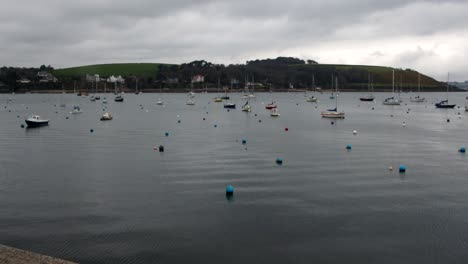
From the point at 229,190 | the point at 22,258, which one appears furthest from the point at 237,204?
the point at 22,258

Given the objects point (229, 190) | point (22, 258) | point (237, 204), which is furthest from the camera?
point (229, 190)

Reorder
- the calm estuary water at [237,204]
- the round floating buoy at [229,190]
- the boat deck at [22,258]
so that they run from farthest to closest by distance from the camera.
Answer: the round floating buoy at [229,190] → the calm estuary water at [237,204] → the boat deck at [22,258]

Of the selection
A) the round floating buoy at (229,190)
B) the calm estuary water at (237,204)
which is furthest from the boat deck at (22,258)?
the round floating buoy at (229,190)

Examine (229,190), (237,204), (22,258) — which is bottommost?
(237,204)

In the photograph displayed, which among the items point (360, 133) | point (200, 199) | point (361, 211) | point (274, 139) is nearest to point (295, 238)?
point (361, 211)

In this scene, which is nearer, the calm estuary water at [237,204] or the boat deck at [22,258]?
the boat deck at [22,258]

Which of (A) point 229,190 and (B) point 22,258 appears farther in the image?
(A) point 229,190

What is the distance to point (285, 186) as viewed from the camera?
37000mm

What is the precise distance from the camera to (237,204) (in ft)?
103

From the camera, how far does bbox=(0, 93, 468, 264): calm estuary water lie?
76.7ft

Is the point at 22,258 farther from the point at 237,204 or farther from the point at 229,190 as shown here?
the point at 229,190

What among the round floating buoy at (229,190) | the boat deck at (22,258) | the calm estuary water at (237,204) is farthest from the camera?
the round floating buoy at (229,190)

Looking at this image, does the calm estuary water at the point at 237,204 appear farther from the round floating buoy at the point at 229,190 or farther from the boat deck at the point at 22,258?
the boat deck at the point at 22,258

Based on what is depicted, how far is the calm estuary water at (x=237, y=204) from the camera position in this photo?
23375 millimetres
